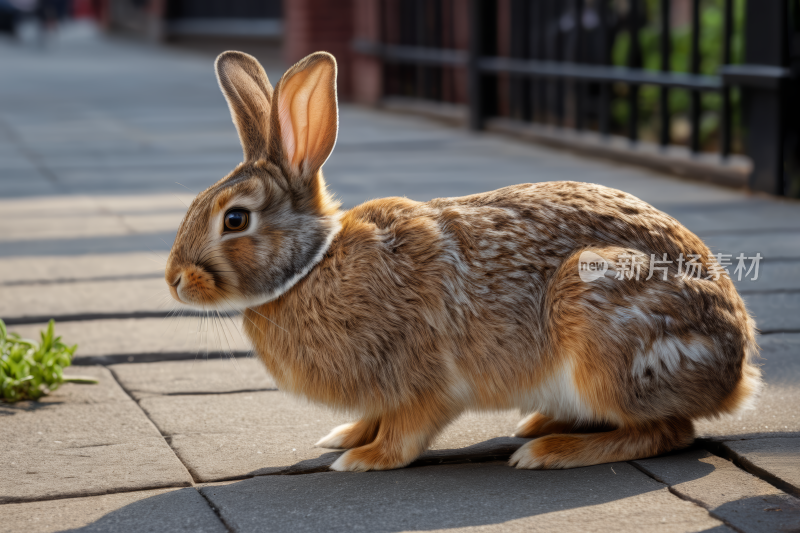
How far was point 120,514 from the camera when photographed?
240 centimetres

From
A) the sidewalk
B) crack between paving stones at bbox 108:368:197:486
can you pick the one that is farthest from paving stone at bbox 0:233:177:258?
crack between paving stones at bbox 108:368:197:486

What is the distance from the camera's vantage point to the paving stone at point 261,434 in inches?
109

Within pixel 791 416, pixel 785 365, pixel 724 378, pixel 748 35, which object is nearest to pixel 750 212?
pixel 748 35

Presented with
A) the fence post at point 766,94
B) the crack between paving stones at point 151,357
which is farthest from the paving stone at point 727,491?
the fence post at point 766,94

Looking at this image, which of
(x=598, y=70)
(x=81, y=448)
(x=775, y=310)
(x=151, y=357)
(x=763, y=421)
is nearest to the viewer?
(x=81, y=448)

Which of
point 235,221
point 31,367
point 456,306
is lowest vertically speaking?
point 31,367

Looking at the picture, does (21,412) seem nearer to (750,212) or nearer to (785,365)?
(785,365)

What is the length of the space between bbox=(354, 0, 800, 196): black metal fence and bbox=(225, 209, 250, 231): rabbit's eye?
4.84m

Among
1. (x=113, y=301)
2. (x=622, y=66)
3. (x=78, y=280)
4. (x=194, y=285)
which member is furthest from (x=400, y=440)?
(x=622, y=66)

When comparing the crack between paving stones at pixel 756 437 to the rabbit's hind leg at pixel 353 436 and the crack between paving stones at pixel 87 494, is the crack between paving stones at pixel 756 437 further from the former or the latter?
the crack between paving stones at pixel 87 494

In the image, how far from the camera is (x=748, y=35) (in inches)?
264

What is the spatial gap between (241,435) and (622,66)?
22.6 ft

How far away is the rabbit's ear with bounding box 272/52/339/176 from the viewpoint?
2.72 meters

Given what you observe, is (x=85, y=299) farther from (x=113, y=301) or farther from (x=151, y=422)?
(x=151, y=422)
